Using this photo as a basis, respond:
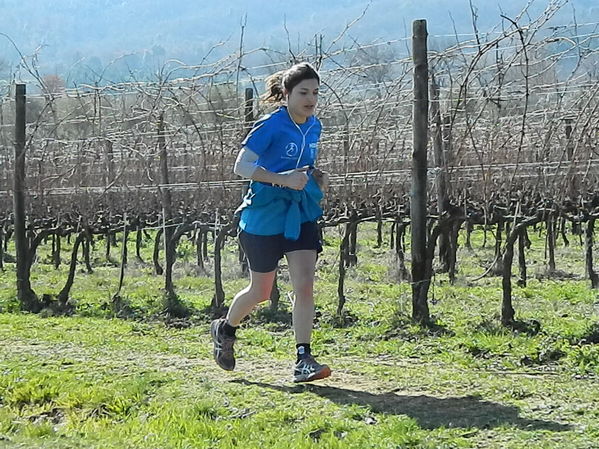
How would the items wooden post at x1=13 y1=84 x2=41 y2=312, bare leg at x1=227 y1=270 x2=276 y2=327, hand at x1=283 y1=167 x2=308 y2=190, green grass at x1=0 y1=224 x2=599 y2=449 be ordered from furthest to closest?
wooden post at x1=13 y1=84 x2=41 y2=312 < bare leg at x1=227 y1=270 x2=276 y2=327 < hand at x1=283 y1=167 x2=308 y2=190 < green grass at x1=0 y1=224 x2=599 y2=449

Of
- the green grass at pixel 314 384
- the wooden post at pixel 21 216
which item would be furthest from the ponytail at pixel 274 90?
the wooden post at pixel 21 216

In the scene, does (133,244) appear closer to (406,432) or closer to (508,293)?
(508,293)

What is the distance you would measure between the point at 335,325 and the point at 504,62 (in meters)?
2.29

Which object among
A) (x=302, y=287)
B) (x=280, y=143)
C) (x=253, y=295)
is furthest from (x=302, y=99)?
A: (x=253, y=295)

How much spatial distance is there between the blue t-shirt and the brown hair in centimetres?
13

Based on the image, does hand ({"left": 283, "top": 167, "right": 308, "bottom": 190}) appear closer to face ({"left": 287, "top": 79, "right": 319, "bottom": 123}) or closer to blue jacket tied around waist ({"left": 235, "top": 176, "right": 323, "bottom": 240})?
blue jacket tied around waist ({"left": 235, "top": 176, "right": 323, "bottom": 240})

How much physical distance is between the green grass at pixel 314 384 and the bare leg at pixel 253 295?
0.35 m

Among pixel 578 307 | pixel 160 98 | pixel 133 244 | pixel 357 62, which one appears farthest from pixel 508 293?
pixel 133 244

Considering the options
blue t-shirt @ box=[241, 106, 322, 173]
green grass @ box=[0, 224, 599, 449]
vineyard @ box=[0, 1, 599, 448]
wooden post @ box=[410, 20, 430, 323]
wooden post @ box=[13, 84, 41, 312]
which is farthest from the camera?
wooden post @ box=[13, 84, 41, 312]

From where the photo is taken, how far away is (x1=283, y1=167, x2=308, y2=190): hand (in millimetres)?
4727

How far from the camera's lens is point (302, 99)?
490 cm

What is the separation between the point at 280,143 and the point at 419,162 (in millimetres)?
2492

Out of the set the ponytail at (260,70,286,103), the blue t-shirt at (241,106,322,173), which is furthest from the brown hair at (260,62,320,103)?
the blue t-shirt at (241,106,322,173)

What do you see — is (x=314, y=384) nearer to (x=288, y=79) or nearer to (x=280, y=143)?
(x=280, y=143)
